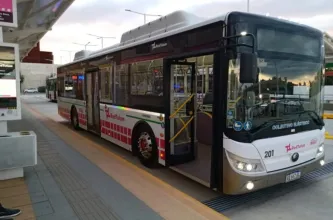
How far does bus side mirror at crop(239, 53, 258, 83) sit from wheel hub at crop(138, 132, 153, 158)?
2775 mm

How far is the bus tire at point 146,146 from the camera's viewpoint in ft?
18.9

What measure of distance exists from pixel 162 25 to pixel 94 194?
360 cm

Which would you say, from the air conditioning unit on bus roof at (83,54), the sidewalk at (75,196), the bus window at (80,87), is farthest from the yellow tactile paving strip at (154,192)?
the air conditioning unit on bus roof at (83,54)

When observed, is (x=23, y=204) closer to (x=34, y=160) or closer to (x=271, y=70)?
(x=34, y=160)

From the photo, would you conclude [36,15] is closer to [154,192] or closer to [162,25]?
[162,25]

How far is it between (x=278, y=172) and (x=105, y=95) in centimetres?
519

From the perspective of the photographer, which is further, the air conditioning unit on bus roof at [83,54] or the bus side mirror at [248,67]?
the air conditioning unit on bus roof at [83,54]

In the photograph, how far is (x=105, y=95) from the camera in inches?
311

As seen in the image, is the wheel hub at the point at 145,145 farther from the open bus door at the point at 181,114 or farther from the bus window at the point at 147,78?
the bus window at the point at 147,78

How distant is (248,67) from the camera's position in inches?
140

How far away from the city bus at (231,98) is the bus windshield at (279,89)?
0.01m

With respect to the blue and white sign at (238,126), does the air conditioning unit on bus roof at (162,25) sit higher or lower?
higher

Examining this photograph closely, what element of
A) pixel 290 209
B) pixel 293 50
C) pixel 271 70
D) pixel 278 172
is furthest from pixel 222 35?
pixel 290 209

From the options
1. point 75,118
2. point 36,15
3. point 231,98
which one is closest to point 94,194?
point 231,98
